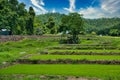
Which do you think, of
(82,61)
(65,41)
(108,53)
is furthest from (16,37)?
(82,61)

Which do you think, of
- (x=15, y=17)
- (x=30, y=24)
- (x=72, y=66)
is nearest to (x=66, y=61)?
(x=72, y=66)

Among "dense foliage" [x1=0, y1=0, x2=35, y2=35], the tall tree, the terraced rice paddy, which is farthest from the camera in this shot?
the tall tree

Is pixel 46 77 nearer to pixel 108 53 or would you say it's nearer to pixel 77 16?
pixel 108 53

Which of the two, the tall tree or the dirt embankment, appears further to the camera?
the tall tree

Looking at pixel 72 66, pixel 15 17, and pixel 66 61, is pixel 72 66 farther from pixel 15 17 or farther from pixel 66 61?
pixel 15 17

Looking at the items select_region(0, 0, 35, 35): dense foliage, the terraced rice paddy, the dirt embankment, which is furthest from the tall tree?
the dirt embankment

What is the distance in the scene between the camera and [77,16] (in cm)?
6419

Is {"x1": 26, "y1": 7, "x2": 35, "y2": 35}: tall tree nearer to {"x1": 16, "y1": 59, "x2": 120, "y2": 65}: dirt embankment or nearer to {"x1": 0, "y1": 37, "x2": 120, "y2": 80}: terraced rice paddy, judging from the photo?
{"x1": 0, "y1": 37, "x2": 120, "y2": 80}: terraced rice paddy

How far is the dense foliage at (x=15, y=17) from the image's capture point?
70.6 m

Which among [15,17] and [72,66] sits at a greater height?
[15,17]

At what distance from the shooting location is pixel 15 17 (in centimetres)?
7231

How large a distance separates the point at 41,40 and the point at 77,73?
36.9m

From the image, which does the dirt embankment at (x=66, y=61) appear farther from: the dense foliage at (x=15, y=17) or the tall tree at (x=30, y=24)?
the tall tree at (x=30, y=24)

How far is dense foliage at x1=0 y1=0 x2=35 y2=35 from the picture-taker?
70.6 m
